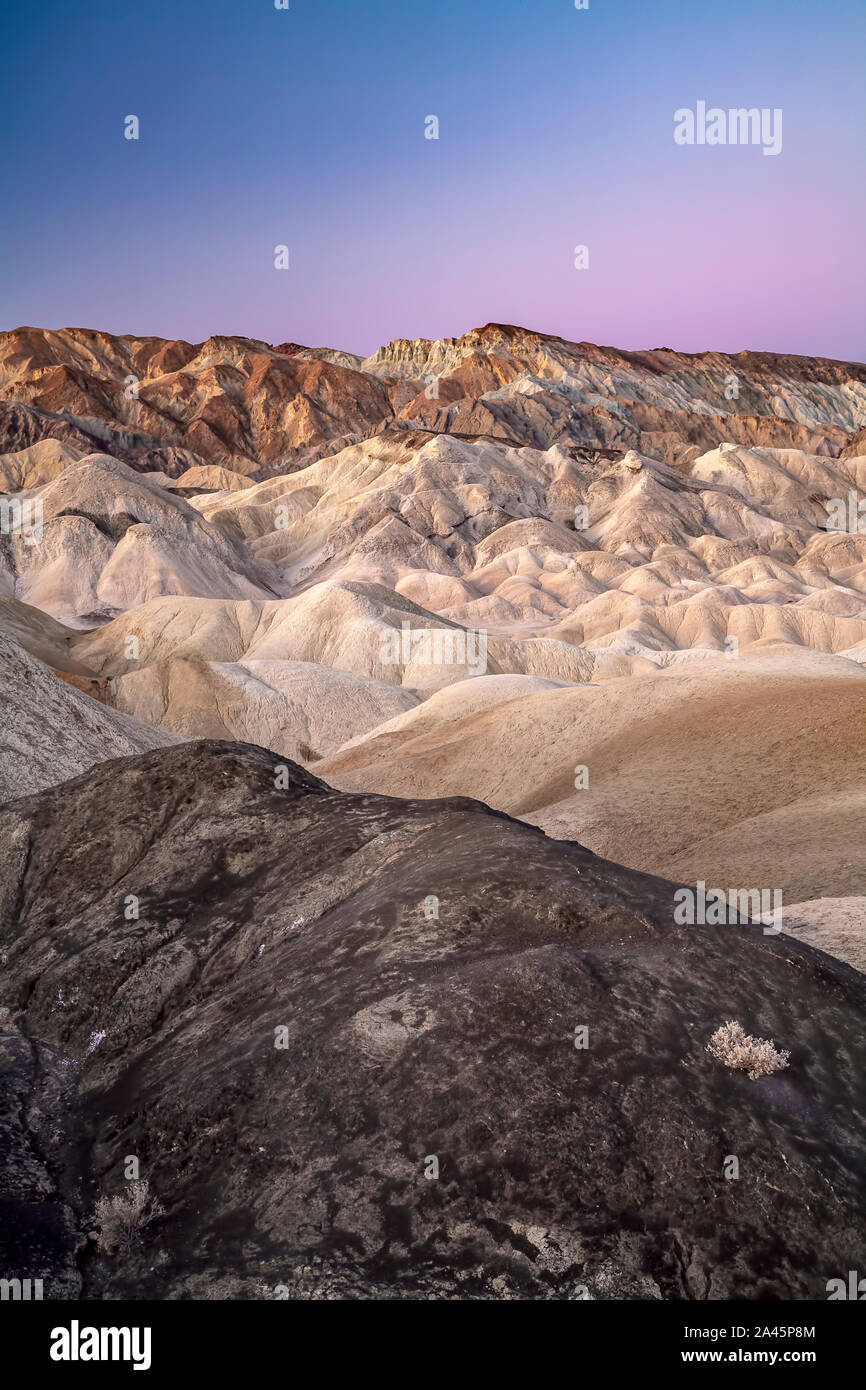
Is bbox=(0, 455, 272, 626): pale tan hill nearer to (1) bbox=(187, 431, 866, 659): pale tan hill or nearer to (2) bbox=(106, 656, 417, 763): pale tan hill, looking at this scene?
(1) bbox=(187, 431, 866, 659): pale tan hill

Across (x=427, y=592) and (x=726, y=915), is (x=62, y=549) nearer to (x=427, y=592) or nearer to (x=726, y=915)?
(x=427, y=592)

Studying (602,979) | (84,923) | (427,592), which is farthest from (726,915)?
(427,592)

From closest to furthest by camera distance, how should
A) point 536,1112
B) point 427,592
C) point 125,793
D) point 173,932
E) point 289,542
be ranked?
point 536,1112 < point 173,932 < point 125,793 < point 427,592 < point 289,542

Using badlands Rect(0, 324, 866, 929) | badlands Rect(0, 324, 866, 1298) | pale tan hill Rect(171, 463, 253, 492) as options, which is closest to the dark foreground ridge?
badlands Rect(0, 324, 866, 1298)

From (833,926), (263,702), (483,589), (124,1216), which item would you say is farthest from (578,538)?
(124,1216)

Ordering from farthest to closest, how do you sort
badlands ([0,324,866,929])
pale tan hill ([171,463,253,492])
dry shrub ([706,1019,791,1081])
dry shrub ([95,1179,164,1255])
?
pale tan hill ([171,463,253,492])
badlands ([0,324,866,929])
dry shrub ([706,1019,791,1081])
dry shrub ([95,1179,164,1255])

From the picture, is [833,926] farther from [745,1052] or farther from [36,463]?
[36,463]

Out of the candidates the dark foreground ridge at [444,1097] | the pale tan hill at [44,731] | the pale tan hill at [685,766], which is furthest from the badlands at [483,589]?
the dark foreground ridge at [444,1097]
